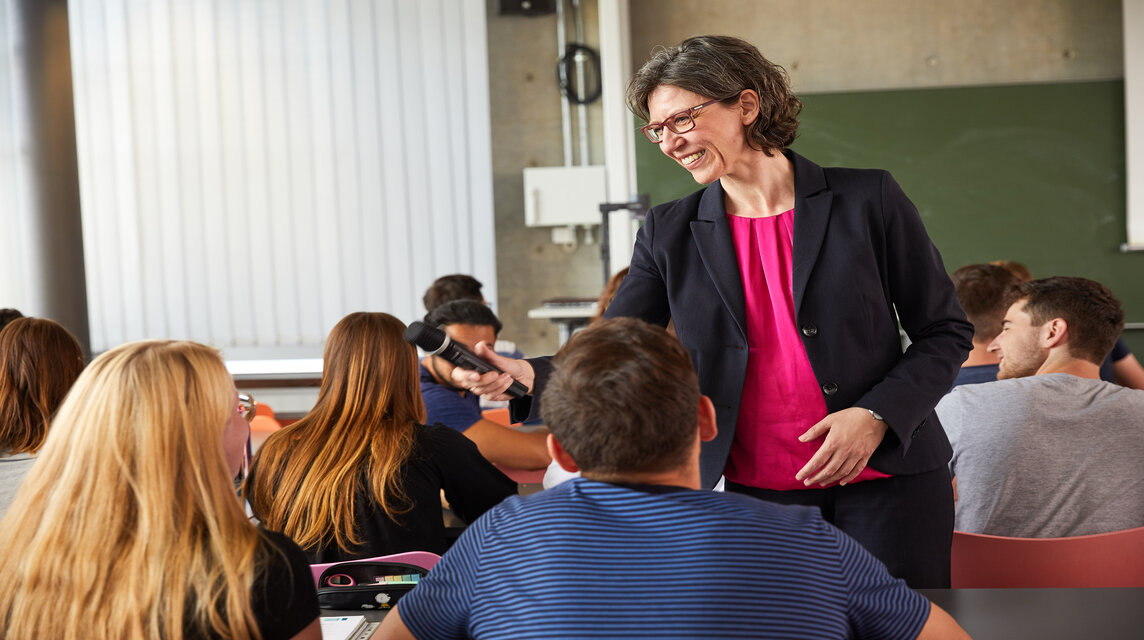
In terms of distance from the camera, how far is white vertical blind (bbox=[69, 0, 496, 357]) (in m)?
6.23

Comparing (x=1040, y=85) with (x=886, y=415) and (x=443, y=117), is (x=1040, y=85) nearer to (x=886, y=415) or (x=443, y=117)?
(x=443, y=117)

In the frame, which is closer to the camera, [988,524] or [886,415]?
[886,415]

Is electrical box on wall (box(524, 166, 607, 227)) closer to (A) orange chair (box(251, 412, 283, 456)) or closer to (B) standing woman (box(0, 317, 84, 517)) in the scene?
(A) orange chair (box(251, 412, 283, 456))

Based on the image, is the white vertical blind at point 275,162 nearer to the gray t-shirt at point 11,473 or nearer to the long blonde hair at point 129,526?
the gray t-shirt at point 11,473

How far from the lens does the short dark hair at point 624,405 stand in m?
1.09

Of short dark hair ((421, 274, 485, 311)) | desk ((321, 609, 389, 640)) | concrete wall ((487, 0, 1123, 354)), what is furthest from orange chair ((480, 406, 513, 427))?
concrete wall ((487, 0, 1123, 354))

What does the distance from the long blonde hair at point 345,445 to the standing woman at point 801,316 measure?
20.2 inches

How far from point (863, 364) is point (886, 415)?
13cm

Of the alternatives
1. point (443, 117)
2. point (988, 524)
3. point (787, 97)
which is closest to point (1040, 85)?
point (443, 117)

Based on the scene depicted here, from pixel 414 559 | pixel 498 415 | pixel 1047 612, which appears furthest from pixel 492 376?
pixel 498 415

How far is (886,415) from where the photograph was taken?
1.46 m

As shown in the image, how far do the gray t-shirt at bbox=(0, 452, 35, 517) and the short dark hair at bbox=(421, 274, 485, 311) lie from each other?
240cm

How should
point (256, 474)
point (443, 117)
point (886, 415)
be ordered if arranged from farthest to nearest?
1. point (443, 117)
2. point (256, 474)
3. point (886, 415)

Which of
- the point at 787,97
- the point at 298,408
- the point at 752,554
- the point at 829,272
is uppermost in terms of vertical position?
the point at 787,97
